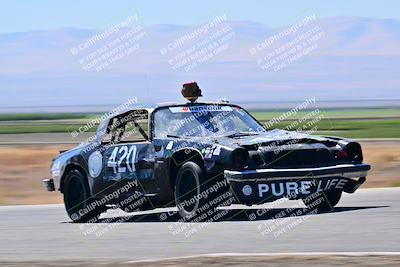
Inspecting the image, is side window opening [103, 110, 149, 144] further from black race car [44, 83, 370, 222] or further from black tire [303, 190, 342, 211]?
black tire [303, 190, 342, 211]

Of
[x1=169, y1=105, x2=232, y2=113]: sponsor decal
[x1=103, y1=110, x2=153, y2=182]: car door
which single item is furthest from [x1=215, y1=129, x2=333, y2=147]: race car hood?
[x1=103, y1=110, x2=153, y2=182]: car door

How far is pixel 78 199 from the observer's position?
15.4m

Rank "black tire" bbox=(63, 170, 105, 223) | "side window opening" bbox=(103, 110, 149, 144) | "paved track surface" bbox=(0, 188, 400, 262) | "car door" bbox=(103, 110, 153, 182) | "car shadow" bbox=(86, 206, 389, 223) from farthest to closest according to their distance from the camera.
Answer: "black tire" bbox=(63, 170, 105, 223), "side window opening" bbox=(103, 110, 149, 144), "car door" bbox=(103, 110, 153, 182), "car shadow" bbox=(86, 206, 389, 223), "paved track surface" bbox=(0, 188, 400, 262)

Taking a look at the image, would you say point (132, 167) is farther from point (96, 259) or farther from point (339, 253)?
point (339, 253)

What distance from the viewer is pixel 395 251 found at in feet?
32.5

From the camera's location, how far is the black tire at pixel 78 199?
49.9 feet

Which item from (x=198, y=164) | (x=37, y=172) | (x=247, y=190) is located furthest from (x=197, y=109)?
(x=37, y=172)

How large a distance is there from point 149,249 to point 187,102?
4.06 meters

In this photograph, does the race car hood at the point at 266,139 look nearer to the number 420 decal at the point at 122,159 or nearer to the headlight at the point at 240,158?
the headlight at the point at 240,158

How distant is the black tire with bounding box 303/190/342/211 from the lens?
46.7 ft

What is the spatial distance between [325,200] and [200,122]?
1.80 meters

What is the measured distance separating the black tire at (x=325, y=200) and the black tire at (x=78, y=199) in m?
2.83

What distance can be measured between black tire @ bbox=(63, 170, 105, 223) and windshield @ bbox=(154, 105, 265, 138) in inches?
60.0

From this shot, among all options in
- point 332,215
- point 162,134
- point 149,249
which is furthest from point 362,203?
point 149,249
